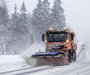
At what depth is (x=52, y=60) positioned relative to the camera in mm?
24859

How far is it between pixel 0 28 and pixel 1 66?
4722 centimetres

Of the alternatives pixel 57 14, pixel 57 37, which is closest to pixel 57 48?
pixel 57 37

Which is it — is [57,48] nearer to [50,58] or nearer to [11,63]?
[50,58]

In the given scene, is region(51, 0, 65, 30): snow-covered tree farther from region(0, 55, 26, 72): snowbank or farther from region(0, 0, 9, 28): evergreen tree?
region(0, 55, 26, 72): snowbank

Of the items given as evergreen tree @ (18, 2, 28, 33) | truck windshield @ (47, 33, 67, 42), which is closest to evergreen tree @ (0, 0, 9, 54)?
evergreen tree @ (18, 2, 28, 33)

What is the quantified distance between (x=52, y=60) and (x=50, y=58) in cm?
20

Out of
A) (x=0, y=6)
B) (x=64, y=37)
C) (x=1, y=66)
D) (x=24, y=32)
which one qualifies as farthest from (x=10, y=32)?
(x=1, y=66)

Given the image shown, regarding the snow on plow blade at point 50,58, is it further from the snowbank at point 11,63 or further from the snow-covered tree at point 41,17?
the snow-covered tree at point 41,17

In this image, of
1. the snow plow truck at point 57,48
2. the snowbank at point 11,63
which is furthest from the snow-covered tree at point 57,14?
the snowbank at point 11,63

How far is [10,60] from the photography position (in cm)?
2347

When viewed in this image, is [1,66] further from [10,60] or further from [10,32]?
[10,32]

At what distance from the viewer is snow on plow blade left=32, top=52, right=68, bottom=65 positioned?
2461cm

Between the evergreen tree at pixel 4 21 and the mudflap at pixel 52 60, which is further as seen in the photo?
the evergreen tree at pixel 4 21

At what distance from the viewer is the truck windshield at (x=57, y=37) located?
88.7ft
